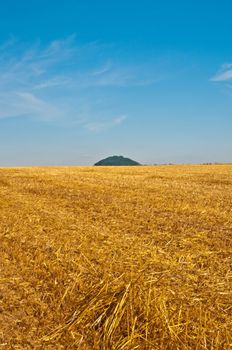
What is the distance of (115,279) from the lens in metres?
4.38

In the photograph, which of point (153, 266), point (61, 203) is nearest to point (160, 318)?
point (153, 266)

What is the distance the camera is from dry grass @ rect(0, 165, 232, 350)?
342 cm

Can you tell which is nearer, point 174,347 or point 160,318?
point 174,347

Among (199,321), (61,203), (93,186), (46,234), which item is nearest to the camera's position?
(199,321)

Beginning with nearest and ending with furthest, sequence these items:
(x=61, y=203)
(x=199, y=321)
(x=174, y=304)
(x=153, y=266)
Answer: (x=199, y=321) < (x=174, y=304) < (x=153, y=266) < (x=61, y=203)

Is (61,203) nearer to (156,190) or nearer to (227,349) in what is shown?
(156,190)

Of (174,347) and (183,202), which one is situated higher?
(183,202)

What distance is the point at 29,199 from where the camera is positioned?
1011 cm

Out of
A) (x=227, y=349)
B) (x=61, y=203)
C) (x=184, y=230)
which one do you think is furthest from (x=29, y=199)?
(x=227, y=349)

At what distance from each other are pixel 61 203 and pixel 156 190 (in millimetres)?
3869

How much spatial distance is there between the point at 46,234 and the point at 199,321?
11.6 ft

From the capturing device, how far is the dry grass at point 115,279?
3.42m

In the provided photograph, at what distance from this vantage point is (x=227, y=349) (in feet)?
10.4

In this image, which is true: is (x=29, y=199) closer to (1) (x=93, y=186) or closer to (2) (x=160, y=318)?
(1) (x=93, y=186)
